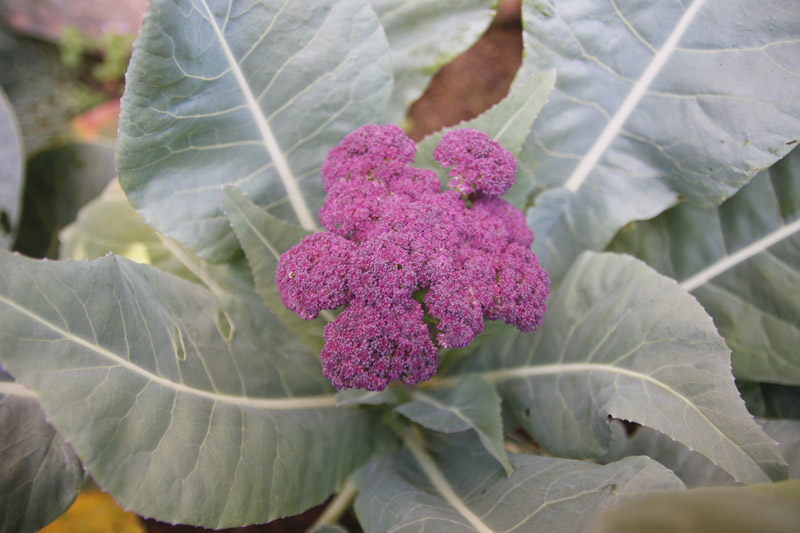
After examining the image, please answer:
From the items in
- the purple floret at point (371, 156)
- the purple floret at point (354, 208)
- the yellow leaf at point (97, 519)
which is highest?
the purple floret at point (371, 156)

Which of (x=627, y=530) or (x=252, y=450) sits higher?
(x=627, y=530)

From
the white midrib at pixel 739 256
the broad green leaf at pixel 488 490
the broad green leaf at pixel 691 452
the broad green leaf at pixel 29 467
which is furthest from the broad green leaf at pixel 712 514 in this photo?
the broad green leaf at pixel 29 467

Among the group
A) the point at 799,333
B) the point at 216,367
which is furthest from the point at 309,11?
the point at 799,333

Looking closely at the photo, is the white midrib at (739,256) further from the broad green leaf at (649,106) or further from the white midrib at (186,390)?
the white midrib at (186,390)

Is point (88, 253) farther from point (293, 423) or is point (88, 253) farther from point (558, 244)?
point (558, 244)

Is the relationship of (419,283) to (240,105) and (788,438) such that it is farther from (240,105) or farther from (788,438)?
(788,438)

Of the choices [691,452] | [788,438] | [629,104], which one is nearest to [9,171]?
[629,104]

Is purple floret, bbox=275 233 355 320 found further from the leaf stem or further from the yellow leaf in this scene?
the yellow leaf

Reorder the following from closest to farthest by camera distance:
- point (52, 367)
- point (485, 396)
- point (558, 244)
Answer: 1. point (52, 367)
2. point (485, 396)
3. point (558, 244)
